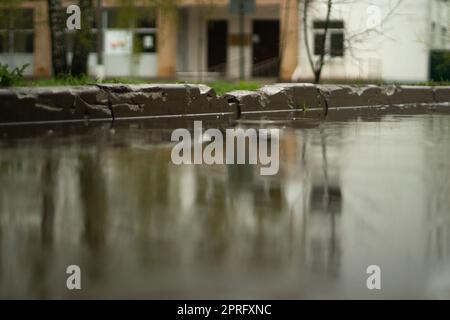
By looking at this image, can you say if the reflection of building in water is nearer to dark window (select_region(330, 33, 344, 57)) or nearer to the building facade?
dark window (select_region(330, 33, 344, 57))

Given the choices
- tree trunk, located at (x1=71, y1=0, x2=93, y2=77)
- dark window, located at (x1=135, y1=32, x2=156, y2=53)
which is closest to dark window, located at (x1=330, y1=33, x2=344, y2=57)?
tree trunk, located at (x1=71, y1=0, x2=93, y2=77)

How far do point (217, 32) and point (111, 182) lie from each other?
33.9 metres

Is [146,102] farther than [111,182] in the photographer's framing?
Yes

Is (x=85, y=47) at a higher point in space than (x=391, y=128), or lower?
higher

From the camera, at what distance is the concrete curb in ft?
33.9

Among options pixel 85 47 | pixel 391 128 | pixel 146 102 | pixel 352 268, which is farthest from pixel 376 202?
pixel 85 47

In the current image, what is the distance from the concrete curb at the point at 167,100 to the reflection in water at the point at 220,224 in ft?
8.63

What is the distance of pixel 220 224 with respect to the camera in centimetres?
449

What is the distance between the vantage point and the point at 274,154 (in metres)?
7.72

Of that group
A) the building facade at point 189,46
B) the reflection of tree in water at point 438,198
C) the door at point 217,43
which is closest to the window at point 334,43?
the reflection of tree in water at point 438,198

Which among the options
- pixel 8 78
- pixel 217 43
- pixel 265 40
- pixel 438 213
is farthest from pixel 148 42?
pixel 438 213

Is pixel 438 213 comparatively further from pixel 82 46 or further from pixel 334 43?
pixel 334 43

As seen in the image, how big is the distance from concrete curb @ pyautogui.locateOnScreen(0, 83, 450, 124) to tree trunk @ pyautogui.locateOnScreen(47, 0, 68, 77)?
3654 mm

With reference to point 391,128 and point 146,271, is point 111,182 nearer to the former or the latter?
point 146,271
